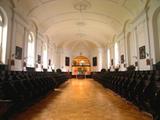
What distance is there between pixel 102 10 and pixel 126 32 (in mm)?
3289

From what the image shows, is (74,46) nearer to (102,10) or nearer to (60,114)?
(102,10)

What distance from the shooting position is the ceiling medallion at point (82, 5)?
39.8 feet

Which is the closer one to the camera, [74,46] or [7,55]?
[7,55]

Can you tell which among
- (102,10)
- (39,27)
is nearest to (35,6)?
(39,27)

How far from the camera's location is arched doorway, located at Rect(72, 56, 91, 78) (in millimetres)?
29581

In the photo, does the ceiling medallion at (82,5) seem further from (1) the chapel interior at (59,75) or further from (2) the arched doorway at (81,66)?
(2) the arched doorway at (81,66)

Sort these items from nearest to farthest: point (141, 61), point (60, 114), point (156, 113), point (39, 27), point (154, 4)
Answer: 1. point (156, 113)
2. point (60, 114)
3. point (154, 4)
4. point (141, 61)
5. point (39, 27)

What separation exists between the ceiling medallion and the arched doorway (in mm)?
16917

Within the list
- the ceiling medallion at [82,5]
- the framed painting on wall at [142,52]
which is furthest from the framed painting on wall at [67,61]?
the framed painting on wall at [142,52]

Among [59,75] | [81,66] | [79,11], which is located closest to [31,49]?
[59,75]

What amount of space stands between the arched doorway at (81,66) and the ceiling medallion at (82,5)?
1692 centimetres

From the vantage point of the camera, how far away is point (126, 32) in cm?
1473

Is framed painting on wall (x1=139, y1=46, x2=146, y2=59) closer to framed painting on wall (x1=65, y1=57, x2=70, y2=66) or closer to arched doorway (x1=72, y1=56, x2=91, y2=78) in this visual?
arched doorway (x1=72, y1=56, x2=91, y2=78)

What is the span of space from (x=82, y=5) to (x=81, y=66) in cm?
1840
